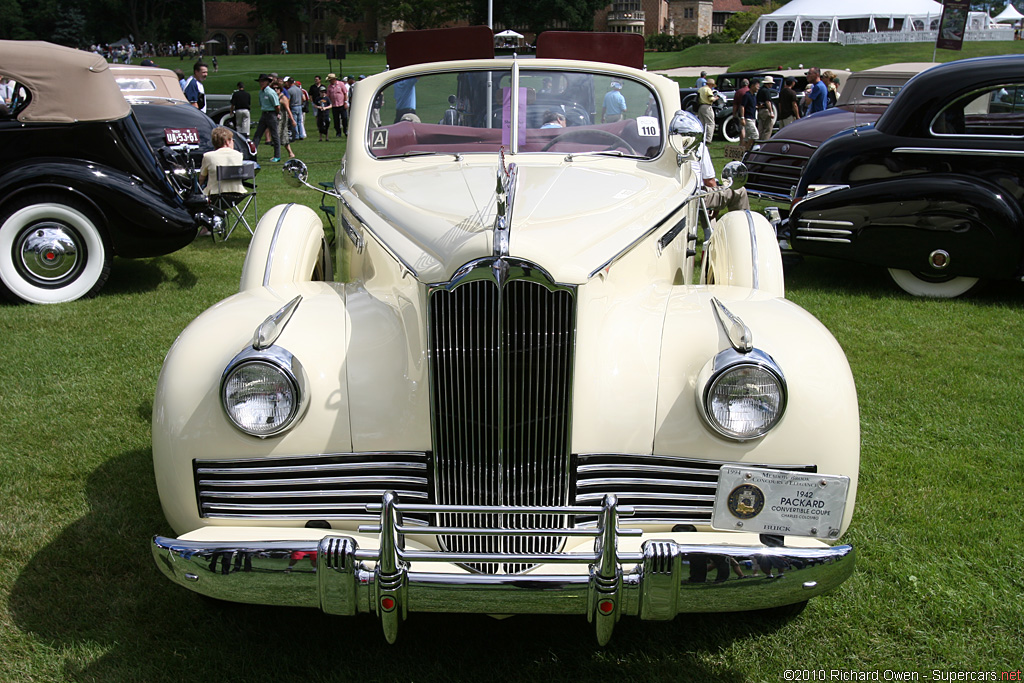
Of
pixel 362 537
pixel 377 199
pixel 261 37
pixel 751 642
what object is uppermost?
pixel 261 37

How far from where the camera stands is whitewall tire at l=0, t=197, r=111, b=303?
22.6 feet

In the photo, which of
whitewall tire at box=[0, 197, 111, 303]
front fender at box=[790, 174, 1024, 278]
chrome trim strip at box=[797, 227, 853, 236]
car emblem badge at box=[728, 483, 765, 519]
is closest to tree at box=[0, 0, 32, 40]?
whitewall tire at box=[0, 197, 111, 303]

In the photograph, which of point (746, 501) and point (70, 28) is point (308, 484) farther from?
point (70, 28)

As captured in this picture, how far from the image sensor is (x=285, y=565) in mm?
2260

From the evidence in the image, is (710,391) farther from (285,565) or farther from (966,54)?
(966,54)

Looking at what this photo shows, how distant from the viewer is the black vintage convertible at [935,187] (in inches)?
263

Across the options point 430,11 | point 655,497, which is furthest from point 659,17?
point 655,497

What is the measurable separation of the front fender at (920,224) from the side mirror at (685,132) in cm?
A: 354

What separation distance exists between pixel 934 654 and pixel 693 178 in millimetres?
2334

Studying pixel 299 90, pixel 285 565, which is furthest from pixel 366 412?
pixel 299 90

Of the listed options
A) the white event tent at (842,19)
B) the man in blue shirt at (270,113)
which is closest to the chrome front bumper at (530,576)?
the man in blue shirt at (270,113)

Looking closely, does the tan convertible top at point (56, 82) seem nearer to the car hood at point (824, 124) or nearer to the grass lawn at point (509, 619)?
the grass lawn at point (509, 619)

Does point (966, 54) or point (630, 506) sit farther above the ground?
point (966, 54)

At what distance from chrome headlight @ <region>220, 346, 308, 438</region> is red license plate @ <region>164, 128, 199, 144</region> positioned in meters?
10.6
